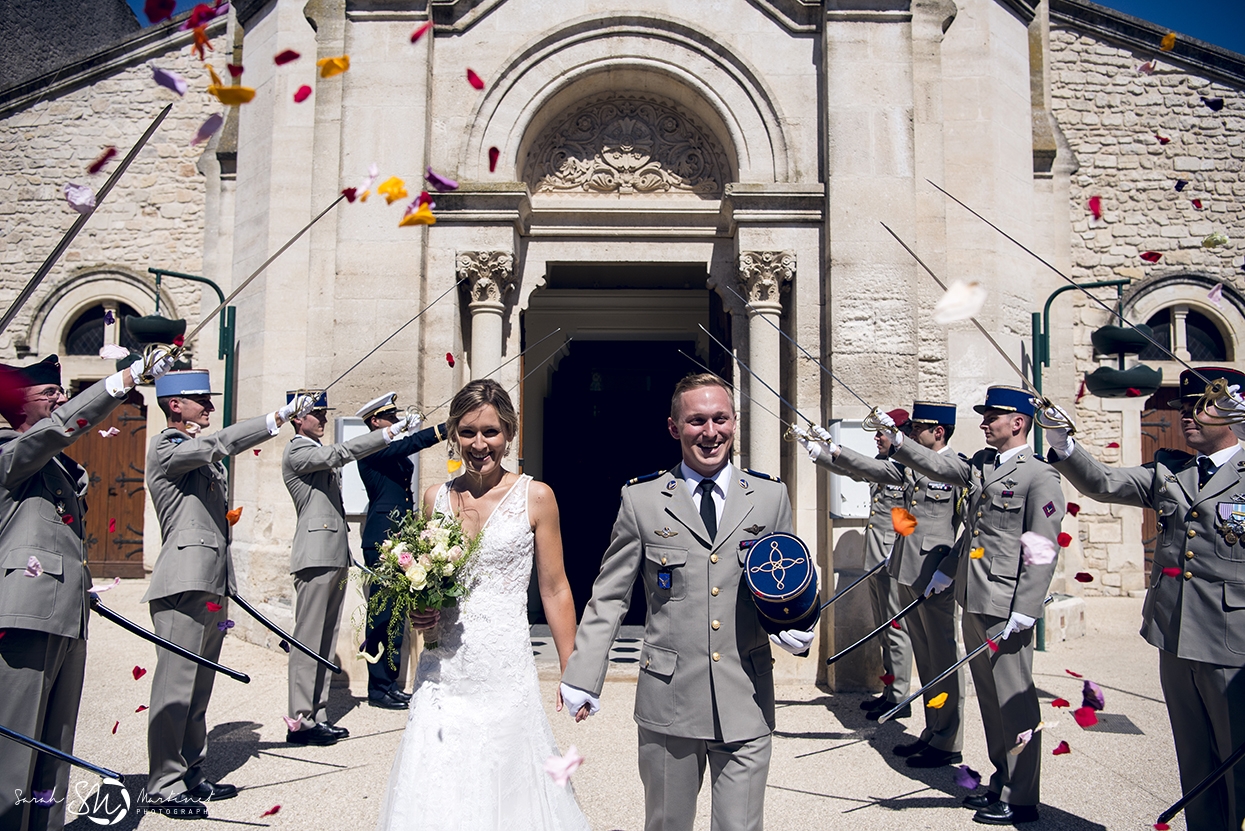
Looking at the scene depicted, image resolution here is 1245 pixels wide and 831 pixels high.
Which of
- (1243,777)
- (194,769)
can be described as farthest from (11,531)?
(1243,777)

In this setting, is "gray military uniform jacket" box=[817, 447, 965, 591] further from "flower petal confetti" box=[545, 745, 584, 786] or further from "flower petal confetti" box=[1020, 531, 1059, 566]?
"flower petal confetti" box=[545, 745, 584, 786]

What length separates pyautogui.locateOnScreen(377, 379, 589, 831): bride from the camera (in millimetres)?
2805

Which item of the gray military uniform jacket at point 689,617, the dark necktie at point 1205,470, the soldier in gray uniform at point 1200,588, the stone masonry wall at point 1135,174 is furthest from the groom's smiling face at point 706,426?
the stone masonry wall at point 1135,174

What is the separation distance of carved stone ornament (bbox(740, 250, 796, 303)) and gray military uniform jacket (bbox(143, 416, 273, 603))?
4187 mm

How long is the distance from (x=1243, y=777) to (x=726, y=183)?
5.61m

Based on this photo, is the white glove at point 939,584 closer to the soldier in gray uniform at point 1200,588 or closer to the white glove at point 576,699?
the soldier in gray uniform at point 1200,588

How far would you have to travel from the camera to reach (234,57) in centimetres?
1004

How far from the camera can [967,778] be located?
4.66m

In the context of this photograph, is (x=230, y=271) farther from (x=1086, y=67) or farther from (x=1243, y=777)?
(x=1086, y=67)

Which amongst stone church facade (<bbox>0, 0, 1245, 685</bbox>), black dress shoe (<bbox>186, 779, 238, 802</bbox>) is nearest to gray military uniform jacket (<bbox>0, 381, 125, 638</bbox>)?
black dress shoe (<bbox>186, 779, 238, 802</bbox>)

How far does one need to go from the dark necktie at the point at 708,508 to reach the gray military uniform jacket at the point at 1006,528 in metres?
1.95

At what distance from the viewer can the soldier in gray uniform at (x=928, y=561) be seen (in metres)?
5.04

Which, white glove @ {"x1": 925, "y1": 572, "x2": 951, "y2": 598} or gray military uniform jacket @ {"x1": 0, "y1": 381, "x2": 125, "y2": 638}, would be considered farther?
white glove @ {"x1": 925, "y1": 572, "x2": 951, "y2": 598}

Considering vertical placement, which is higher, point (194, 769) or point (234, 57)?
point (234, 57)
